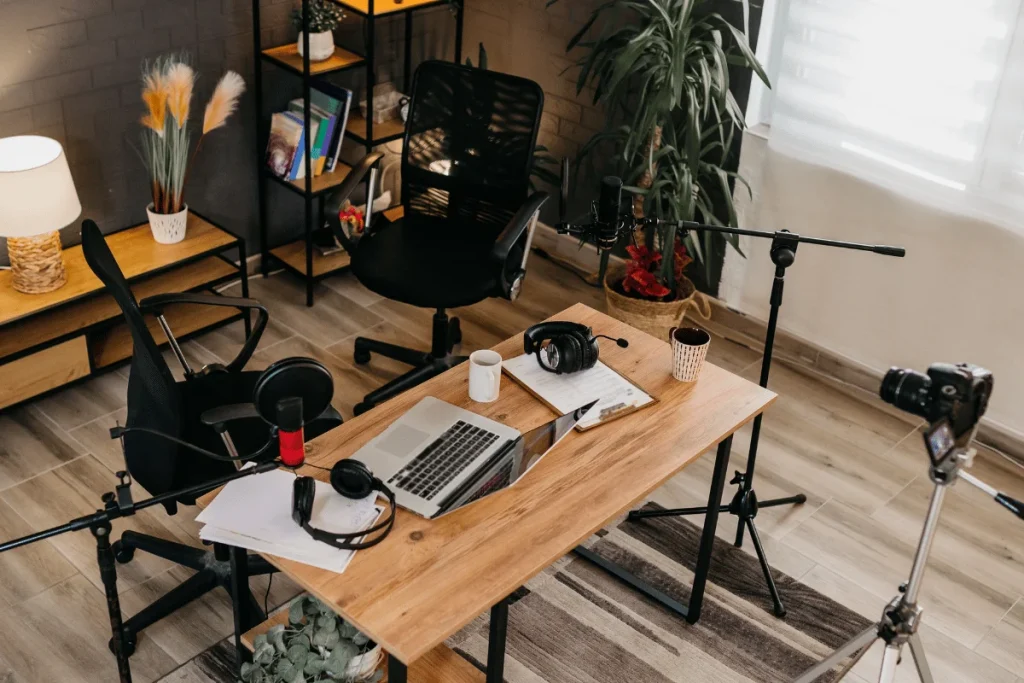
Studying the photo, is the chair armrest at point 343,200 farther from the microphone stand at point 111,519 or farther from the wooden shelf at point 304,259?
the microphone stand at point 111,519

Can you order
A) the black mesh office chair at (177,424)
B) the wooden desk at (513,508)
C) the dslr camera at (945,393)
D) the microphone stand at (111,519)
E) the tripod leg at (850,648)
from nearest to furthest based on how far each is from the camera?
the microphone stand at (111,519), the dslr camera at (945,393), the wooden desk at (513,508), the tripod leg at (850,648), the black mesh office chair at (177,424)

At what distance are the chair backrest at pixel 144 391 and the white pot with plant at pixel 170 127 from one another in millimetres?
1295

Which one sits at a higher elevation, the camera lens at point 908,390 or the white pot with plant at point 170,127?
the camera lens at point 908,390

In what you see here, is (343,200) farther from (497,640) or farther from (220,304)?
(497,640)

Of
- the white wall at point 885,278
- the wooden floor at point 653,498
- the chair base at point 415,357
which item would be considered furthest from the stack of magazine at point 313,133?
the white wall at point 885,278

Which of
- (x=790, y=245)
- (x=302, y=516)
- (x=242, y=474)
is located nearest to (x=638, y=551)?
(x=790, y=245)

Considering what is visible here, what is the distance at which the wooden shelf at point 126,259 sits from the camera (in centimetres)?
361

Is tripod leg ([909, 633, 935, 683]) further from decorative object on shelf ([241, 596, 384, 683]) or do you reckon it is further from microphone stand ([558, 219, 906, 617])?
decorative object on shelf ([241, 596, 384, 683])

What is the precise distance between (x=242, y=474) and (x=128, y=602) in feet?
4.43

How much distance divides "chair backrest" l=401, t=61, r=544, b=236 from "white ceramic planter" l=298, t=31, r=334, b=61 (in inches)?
22.7

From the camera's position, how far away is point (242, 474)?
1.93 meters

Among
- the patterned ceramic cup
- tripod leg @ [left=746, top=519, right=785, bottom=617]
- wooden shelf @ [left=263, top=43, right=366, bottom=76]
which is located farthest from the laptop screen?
wooden shelf @ [left=263, top=43, right=366, bottom=76]

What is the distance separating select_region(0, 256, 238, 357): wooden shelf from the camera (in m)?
3.68

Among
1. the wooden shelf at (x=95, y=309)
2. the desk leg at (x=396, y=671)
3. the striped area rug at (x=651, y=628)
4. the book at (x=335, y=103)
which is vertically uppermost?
the book at (x=335, y=103)
